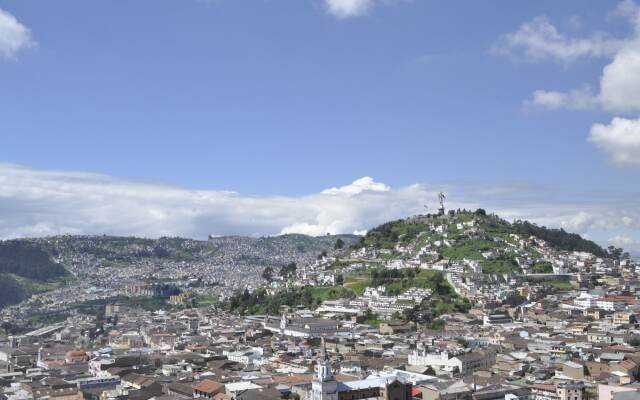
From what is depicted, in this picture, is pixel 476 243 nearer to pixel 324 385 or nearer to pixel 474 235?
pixel 474 235

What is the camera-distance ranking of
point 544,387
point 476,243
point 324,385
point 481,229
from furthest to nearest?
point 481,229 → point 476,243 → point 544,387 → point 324,385

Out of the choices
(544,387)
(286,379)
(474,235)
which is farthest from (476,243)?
(544,387)

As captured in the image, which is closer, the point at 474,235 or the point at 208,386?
the point at 208,386

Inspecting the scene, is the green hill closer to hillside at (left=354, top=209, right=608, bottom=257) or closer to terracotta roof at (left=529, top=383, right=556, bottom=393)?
hillside at (left=354, top=209, right=608, bottom=257)

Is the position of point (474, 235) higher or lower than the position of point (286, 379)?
higher

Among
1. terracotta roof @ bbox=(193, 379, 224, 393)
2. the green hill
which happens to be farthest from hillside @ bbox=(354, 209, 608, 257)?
terracotta roof @ bbox=(193, 379, 224, 393)

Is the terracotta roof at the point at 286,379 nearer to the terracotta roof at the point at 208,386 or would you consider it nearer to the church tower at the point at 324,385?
the terracotta roof at the point at 208,386

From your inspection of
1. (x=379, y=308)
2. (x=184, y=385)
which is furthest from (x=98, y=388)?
(x=379, y=308)

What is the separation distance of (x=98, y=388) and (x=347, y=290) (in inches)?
2140

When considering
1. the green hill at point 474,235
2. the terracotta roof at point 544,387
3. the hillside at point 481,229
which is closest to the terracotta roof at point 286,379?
the terracotta roof at point 544,387

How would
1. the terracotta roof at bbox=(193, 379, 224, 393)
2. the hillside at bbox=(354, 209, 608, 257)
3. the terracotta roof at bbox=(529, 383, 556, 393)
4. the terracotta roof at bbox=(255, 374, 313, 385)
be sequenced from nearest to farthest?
the terracotta roof at bbox=(529, 383, 556, 393) < the terracotta roof at bbox=(193, 379, 224, 393) < the terracotta roof at bbox=(255, 374, 313, 385) < the hillside at bbox=(354, 209, 608, 257)

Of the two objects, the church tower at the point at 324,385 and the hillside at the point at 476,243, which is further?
the hillside at the point at 476,243

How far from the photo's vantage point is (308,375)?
51344 millimetres

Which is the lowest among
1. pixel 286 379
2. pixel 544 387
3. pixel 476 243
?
pixel 544 387
